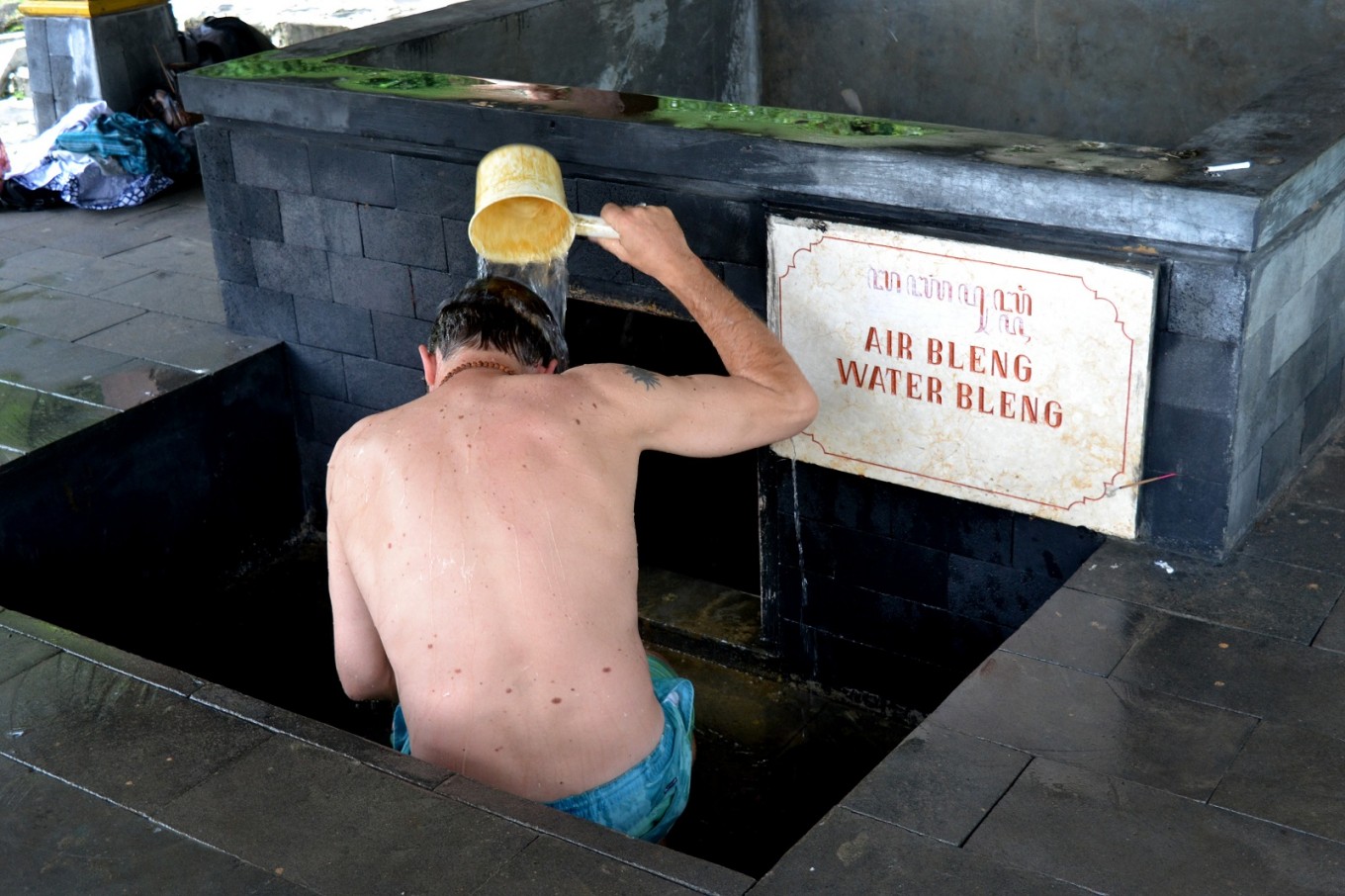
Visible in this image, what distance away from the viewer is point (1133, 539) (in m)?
3.63

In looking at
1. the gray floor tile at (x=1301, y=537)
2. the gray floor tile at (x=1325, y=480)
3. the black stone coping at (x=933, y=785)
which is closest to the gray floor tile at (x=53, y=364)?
the black stone coping at (x=933, y=785)

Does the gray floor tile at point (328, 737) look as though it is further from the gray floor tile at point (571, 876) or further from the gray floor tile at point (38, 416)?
the gray floor tile at point (38, 416)

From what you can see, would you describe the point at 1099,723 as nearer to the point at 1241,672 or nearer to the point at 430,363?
the point at 1241,672

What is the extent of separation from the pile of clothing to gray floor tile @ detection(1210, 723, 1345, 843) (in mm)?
6108

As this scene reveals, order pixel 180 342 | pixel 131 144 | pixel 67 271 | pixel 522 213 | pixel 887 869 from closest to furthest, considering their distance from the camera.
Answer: pixel 887 869 → pixel 522 213 → pixel 180 342 → pixel 67 271 → pixel 131 144

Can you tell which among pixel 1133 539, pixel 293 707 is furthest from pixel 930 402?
pixel 293 707

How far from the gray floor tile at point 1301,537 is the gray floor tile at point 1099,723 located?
28.8 inches

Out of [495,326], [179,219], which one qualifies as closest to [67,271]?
[179,219]

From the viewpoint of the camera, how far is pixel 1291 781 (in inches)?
109

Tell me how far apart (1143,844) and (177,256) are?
507cm

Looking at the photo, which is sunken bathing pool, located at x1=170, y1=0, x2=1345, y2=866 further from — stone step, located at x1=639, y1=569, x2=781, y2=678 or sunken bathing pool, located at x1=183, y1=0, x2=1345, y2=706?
stone step, located at x1=639, y1=569, x2=781, y2=678

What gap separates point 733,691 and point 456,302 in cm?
189

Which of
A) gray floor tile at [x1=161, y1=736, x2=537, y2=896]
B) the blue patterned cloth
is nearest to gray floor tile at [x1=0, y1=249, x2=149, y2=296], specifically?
the blue patterned cloth

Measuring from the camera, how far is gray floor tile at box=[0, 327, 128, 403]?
4.91m
